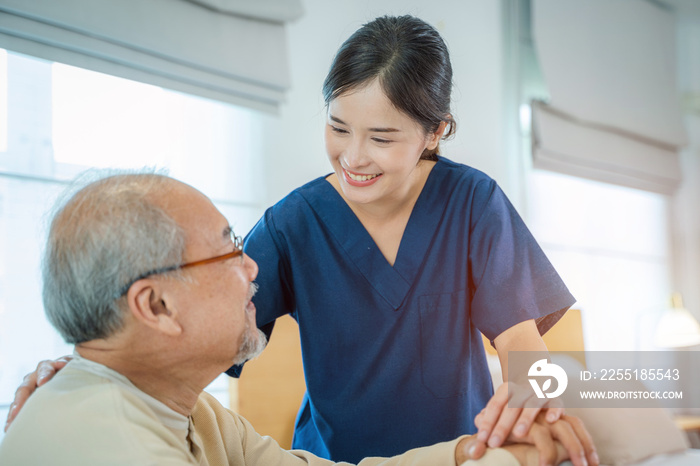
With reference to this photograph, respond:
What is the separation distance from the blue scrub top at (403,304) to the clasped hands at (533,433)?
0.25 metres

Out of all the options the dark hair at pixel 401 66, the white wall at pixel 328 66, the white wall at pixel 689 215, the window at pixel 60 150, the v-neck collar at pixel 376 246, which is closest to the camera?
the dark hair at pixel 401 66

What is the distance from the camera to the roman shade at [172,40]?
6.81 feet

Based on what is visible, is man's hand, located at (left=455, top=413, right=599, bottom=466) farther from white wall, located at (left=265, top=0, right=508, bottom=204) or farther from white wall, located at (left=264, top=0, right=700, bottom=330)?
white wall, located at (left=265, top=0, right=508, bottom=204)

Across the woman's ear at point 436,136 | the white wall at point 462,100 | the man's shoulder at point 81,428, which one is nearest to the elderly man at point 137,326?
the man's shoulder at point 81,428

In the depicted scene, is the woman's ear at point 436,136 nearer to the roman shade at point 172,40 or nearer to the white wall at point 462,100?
the white wall at point 462,100

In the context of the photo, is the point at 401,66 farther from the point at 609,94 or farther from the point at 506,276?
the point at 609,94

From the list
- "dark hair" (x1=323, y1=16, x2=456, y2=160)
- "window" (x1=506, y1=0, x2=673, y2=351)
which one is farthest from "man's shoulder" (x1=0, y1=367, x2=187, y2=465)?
"window" (x1=506, y1=0, x2=673, y2=351)

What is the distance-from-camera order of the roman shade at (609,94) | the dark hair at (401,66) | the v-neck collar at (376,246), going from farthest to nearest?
the roman shade at (609,94) < the v-neck collar at (376,246) < the dark hair at (401,66)

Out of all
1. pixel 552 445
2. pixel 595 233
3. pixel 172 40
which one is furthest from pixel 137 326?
pixel 595 233

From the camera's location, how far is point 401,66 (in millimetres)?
1172

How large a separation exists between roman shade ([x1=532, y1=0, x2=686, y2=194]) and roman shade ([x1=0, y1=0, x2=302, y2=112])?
71.6 inches

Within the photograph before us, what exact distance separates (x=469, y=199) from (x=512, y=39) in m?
2.89

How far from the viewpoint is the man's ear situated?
2.85 ft

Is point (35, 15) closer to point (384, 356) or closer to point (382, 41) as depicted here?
point (382, 41)
